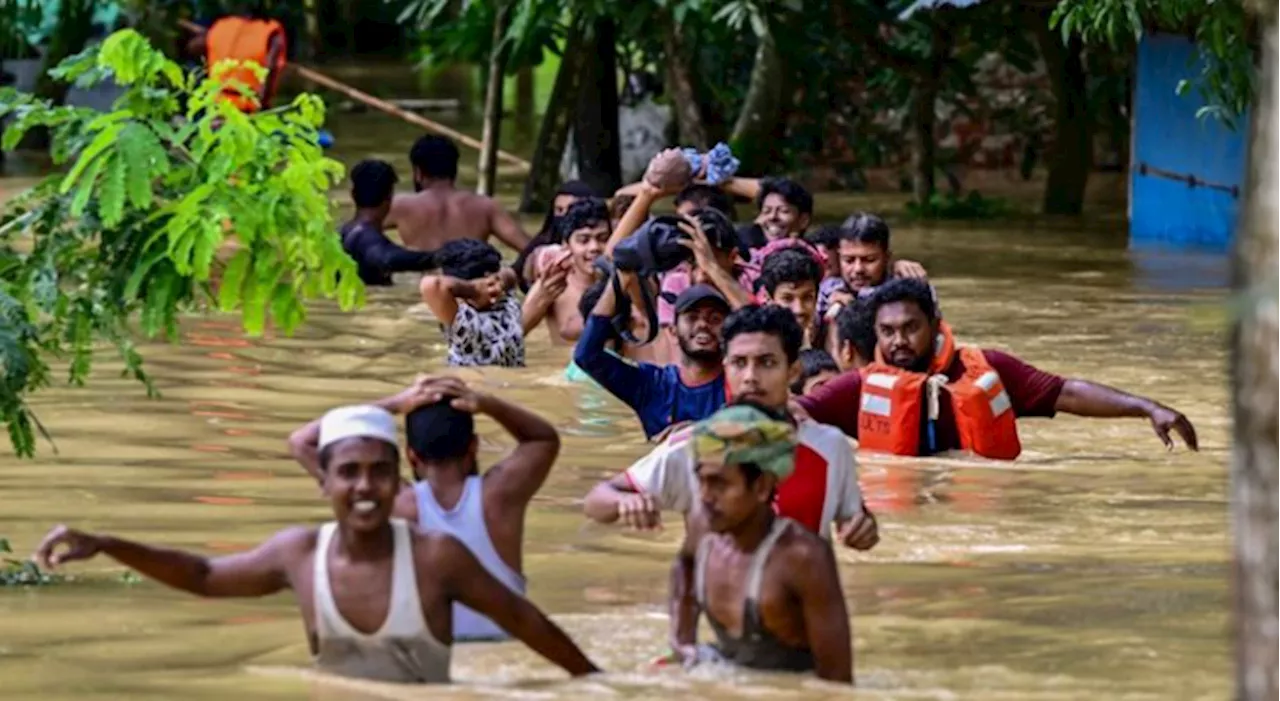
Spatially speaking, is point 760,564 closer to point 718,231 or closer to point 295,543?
point 295,543

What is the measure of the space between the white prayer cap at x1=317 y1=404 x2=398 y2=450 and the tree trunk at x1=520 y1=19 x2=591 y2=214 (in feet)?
43.6

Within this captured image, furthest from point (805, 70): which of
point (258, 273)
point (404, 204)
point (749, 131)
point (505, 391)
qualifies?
point (258, 273)

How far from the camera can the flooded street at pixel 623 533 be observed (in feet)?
26.3

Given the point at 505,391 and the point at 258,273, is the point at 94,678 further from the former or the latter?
the point at 505,391

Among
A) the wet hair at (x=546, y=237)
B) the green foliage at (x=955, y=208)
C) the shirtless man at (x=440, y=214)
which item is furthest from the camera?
the green foliage at (x=955, y=208)

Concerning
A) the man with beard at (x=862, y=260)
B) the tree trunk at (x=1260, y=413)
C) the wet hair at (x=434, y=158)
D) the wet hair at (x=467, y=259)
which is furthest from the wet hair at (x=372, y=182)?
the tree trunk at (x=1260, y=413)

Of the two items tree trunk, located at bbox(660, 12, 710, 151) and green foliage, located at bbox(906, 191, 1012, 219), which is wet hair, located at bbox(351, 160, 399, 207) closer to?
tree trunk, located at bbox(660, 12, 710, 151)

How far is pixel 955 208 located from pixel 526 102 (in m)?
13.5

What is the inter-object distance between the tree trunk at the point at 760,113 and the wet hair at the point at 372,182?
6.02 metres

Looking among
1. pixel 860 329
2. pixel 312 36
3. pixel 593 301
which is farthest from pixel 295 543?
pixel 312 36

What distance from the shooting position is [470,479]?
7.84 metres

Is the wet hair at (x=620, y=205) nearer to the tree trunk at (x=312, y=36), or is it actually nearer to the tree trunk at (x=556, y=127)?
the tree trunk at (x=556, y=127)

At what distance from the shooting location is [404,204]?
1594 cm

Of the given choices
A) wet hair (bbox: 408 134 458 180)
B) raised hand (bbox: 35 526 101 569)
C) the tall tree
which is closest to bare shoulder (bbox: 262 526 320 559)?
raised hand (bbox: 35 526 101 569)
